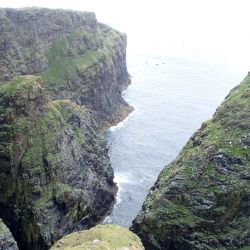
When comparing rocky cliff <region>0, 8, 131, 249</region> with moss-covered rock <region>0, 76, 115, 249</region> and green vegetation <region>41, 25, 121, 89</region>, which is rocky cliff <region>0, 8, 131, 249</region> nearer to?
moss-covered rock <region>0, 76, 115, 249</region>

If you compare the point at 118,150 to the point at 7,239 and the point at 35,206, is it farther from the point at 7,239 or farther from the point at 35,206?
the point at 7,239

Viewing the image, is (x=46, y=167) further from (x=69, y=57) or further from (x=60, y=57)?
(x=69, y=57)

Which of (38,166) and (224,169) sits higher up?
(224,169)

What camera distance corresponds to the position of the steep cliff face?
16162 cm

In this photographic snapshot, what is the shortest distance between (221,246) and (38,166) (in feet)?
130

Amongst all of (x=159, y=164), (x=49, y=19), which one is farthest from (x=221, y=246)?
(x=49, y=19)

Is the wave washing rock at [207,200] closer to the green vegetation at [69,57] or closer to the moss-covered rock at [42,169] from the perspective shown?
the moss-covered rock at [42,169]

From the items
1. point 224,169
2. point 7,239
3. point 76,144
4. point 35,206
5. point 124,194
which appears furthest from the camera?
point 124,194

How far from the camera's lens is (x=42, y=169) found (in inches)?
3989

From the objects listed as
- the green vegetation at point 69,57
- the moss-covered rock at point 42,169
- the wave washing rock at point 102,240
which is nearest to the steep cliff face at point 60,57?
the green vegetation at point 69,57

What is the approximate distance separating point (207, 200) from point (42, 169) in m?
34.4

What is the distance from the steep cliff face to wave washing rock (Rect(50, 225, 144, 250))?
89477 millimetres

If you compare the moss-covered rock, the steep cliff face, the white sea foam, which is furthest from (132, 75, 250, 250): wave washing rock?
the steep cliff face

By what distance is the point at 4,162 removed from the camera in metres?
101
